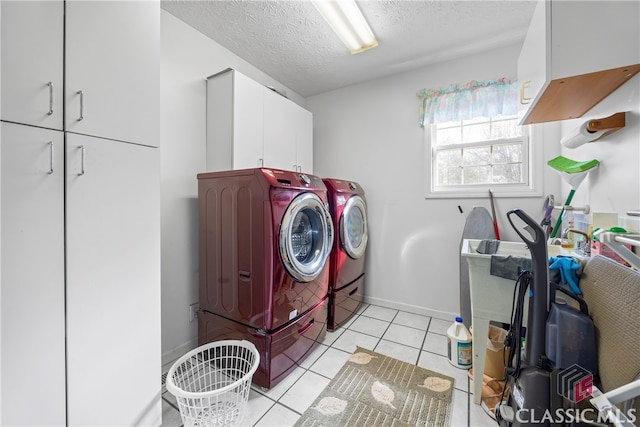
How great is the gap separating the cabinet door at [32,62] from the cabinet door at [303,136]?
1.89 meters

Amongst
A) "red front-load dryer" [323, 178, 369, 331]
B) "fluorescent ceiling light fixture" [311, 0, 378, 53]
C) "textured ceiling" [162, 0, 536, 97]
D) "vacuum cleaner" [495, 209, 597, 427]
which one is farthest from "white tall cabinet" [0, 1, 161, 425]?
"vacuum cleaner" [495, 209, 597, 427]

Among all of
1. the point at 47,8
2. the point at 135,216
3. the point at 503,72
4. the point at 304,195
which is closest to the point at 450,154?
the point at 503,72

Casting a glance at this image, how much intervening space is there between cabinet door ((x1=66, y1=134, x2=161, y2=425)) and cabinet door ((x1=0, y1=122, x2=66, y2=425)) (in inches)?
1.4

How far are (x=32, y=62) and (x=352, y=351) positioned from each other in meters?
2.39

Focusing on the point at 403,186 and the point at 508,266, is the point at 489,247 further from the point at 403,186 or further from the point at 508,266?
the point at 403,186

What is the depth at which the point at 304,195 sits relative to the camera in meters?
1.75

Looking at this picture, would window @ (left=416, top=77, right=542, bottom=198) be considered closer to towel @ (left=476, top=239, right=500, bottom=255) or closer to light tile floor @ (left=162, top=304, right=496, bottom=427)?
towel @ (left=476, top=239, right=500, bottom=255)

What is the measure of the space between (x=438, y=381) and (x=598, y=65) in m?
1.87

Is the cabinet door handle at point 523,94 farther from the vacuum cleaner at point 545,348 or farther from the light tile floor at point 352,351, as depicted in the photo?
the light tile floor at point 352,351

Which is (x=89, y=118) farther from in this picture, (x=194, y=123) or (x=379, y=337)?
(x=379, y=337)

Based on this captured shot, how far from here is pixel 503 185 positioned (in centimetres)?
234

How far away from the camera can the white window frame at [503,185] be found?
216 cm

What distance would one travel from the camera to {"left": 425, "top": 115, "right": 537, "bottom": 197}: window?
2295 mm

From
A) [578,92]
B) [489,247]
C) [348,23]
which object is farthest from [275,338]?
[348,23]
